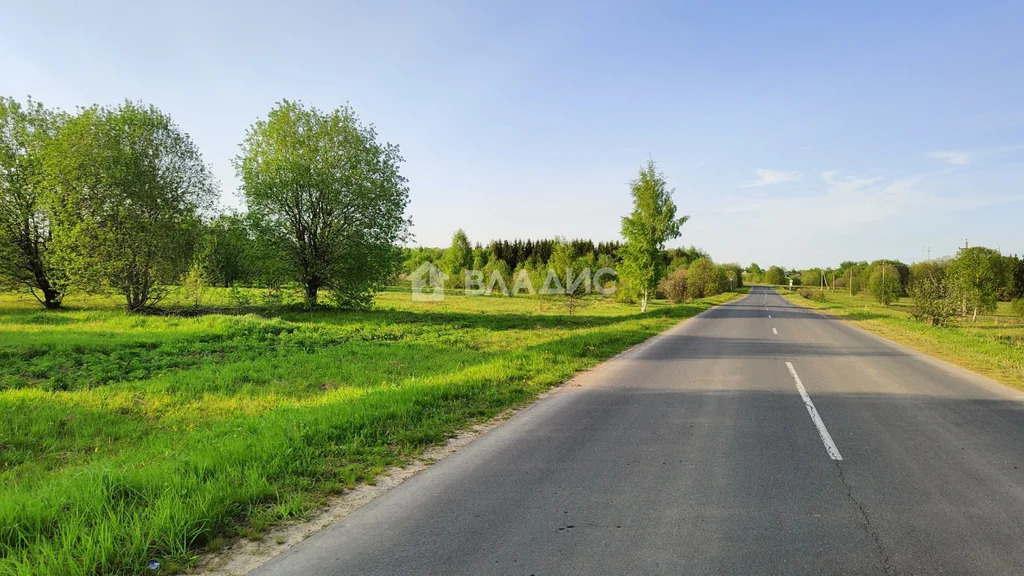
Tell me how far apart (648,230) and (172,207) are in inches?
1032

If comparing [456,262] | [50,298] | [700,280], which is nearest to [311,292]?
[50,298]

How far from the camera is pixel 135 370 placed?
36.6 feet

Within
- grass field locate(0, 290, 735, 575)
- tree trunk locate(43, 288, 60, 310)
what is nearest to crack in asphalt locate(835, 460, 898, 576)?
grass field locate(0, 290, 735, 575)

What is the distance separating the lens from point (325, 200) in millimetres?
24719

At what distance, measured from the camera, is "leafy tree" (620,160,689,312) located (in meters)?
29.8

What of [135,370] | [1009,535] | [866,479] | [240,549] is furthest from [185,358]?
[1009,535]

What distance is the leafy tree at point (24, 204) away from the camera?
21.7 metres

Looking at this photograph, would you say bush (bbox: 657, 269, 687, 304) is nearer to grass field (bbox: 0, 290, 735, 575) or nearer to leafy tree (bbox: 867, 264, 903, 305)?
leafy tree (bbox: 867, 264, 903, 305)

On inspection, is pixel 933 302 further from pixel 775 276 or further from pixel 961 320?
pixel 775 276

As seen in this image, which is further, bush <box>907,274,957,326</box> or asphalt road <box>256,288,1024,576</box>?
bush <box>907,274,957,326</box>

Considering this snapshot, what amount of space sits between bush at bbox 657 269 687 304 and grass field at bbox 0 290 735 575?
3439 cm

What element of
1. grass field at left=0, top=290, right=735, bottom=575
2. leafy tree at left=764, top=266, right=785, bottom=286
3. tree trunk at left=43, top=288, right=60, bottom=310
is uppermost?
leafy tree at left=764, top=266, right=785, bottom=286

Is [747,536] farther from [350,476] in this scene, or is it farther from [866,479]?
[350,476]

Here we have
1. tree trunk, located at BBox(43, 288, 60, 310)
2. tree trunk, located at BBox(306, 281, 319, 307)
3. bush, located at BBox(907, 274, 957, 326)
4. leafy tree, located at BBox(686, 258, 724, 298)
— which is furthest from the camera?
leafy tree, located at BBox(686, 258, 724, 298)
